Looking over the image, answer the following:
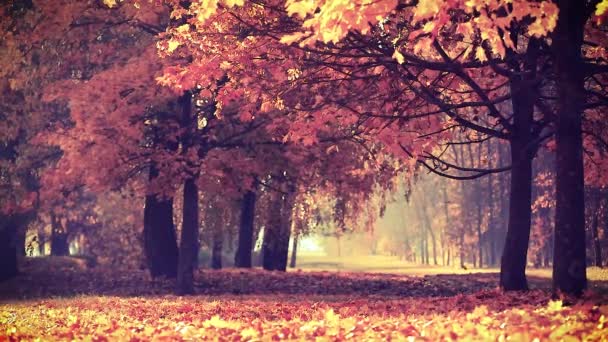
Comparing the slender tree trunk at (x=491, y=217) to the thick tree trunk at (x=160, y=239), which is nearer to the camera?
the thick tree trunk at (x=160, y=239)

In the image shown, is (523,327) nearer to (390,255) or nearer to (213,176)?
(213,176)

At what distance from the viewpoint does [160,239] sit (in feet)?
66.8

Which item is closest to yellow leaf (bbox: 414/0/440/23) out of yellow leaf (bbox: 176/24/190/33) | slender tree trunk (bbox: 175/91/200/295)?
yellow leaf (bbox: 176/24/190/33)

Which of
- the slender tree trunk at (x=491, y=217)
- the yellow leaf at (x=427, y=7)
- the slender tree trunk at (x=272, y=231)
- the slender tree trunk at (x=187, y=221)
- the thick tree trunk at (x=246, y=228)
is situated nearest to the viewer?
the yellow leaf at (x=427, y=7)

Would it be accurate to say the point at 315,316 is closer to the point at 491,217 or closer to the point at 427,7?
the point at 427,7

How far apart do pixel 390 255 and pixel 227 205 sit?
6693cm

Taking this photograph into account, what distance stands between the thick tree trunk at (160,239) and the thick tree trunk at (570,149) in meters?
13.0

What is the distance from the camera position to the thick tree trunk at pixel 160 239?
66.5ft

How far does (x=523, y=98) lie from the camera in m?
12.2

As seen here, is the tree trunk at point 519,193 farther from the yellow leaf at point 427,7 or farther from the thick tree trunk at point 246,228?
the thick tree trunk at point 246,228

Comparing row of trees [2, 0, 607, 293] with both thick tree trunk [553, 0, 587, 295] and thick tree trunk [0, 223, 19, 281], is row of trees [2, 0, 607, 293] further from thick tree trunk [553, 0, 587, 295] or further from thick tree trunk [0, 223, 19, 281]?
thick tree trunk [0, 223, 19, 281]

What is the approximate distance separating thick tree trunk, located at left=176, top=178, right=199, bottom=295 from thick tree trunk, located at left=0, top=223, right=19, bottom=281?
24.0 feet

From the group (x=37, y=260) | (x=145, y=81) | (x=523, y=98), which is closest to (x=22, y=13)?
(x=145, y=81)

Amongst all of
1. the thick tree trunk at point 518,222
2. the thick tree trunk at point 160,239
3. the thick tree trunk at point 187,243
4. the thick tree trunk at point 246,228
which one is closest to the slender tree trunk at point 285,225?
the thick tree trunk at point 246,228
